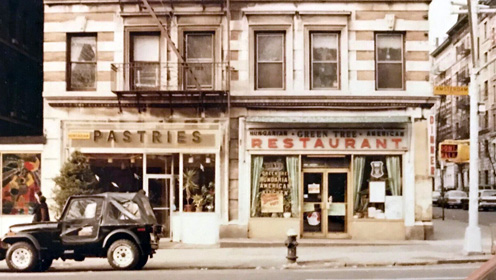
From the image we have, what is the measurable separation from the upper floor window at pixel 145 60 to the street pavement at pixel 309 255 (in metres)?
5.19

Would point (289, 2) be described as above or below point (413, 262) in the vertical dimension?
above

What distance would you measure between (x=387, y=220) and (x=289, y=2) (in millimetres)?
7667

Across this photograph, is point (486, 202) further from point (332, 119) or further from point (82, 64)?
point (82, 64)

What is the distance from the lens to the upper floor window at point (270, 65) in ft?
70.2

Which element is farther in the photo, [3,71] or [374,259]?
[3,71]

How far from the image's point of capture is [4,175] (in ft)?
70.7

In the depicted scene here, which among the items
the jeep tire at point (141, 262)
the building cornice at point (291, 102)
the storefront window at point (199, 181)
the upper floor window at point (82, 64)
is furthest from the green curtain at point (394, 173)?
the upper floor window at point (82, 64)

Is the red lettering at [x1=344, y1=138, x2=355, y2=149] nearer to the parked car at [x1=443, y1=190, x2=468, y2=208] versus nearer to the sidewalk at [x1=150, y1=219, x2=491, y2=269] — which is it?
the sidewalk at [x1=150, y1=219, x2=491, y2=269]

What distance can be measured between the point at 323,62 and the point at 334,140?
102 inches

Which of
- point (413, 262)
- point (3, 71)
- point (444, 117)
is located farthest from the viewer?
point (444, 117)

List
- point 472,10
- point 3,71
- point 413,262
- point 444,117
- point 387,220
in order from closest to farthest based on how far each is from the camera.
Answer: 1. point 413,262
2. point 472,10
3. point 387,220
4. point 3,71
5. point 444,117

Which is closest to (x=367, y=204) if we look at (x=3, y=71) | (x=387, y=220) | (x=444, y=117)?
(x=387, y=220)

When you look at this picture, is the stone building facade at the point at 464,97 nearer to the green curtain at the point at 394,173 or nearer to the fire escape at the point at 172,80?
the green curtain at the point at 394,173

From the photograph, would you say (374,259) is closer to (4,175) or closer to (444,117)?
(4,175)
